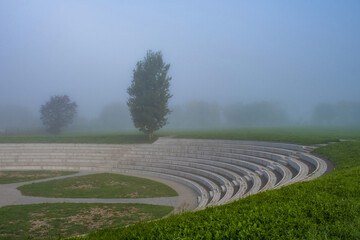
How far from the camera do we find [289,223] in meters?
4.36

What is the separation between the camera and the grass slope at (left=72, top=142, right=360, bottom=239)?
159 inches

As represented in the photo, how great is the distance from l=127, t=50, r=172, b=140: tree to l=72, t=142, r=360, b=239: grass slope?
78.5 feet

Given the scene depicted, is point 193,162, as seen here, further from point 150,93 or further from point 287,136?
point 150,93

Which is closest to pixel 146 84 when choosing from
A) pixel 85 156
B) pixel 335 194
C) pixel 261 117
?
pixel 85 156

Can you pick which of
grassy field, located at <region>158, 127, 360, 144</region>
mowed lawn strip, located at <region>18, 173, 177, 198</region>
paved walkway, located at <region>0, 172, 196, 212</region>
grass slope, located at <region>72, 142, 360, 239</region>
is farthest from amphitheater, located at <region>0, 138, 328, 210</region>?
grass slope, located at <region>72, 142, 360, 239</region>

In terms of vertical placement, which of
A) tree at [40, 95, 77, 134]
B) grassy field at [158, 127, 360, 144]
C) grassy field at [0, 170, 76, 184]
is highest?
tree at [40, 95, 77, 134]

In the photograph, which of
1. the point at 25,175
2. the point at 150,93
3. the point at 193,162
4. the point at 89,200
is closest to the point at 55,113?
the point at 150,93

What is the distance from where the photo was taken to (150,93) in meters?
29.6

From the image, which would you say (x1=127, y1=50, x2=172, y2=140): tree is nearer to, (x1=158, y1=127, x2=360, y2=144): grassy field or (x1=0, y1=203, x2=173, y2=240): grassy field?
(x1=158, y1=127, x2=360, y2=144): grassy field

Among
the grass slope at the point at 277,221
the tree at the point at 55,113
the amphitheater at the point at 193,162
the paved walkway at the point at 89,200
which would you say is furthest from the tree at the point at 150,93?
the grass slope at the point at 277,221

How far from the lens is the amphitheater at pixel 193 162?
1333 centimetres

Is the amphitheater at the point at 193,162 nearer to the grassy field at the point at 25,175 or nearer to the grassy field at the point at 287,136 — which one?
the grassy field at the point at 287,136

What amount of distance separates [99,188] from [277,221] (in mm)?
13300

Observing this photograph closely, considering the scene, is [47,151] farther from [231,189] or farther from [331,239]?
[331,239]
